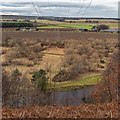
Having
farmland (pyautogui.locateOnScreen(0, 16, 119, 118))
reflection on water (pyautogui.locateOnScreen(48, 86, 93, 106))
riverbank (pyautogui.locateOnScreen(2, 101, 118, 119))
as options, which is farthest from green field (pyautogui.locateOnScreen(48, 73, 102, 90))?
riverbank (pyautogui.locateOnScreen(2, 101, 118, 119))

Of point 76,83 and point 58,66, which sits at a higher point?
point 58,66

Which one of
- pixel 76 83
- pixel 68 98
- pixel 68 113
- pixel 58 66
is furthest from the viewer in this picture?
pixel 58 66

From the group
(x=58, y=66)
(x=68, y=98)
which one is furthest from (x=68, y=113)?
(x=58, y=66)

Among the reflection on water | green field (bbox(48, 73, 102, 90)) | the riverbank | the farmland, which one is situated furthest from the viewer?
green field (bbox(48, 73, 102, 90))

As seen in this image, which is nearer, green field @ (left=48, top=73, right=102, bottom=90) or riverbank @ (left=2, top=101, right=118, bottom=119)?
riverbank @ (left=2, top=101, right=118, bottom=119)

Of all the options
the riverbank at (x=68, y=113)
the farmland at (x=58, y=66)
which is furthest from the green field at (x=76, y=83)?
the riverbank at (x=68, y=113)

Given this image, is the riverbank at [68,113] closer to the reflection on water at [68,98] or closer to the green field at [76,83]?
the reflection on water at [68,98]

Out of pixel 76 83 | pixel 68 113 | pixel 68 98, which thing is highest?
pixel 68 113

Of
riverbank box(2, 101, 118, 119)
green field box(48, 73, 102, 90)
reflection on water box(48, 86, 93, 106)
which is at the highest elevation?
riverbank box(2, 101, 118, 119)

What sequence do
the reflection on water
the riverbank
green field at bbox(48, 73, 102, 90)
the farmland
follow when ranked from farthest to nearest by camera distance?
1. green field at bbox(48, 73, 102, 90)
2. the reflection on water
3. the farmland
4. the riverbank

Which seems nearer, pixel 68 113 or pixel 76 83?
pixel 68 113

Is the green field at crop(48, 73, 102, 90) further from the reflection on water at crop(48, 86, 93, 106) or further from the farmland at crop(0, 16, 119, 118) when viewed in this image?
the reflection on water at crop(48, 86, 93, 106)

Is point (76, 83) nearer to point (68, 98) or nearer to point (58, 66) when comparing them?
point (58, 66)

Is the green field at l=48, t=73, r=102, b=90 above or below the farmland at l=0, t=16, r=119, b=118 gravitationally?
below
